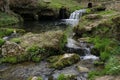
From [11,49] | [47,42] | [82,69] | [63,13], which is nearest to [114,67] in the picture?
[82,69]

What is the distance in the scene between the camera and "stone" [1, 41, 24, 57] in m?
21.6

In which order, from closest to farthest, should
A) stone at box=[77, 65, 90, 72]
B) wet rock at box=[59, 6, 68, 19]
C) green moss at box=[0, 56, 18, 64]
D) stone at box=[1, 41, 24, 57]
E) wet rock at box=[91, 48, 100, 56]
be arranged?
1. stone at box=[77, 65, 90, 72]
2. green moss at box=[0, 56, 18, 64]
3. stone at box=[1, 41, 24, 57]
4. wet rock at box=[91, 48, 100, 56]
5. wet rock at box=[59, 6, 68, 19]

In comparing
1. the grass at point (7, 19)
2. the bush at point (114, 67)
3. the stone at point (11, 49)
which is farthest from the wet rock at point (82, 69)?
the grass at point (7, 19)

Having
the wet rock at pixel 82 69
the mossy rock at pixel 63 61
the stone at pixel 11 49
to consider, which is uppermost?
the stone at pixel 11 49

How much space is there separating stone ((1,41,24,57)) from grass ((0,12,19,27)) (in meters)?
17.0

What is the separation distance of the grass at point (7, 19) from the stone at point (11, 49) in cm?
1695

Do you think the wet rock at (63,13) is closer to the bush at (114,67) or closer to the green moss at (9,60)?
the green moss at (9,60)

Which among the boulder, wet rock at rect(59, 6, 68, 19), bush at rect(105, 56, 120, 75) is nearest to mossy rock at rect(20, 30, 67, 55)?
the boulder

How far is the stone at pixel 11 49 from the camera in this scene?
21.6m

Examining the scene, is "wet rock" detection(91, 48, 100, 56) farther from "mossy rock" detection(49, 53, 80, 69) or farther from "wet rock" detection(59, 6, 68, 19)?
"wet rock" detection(59, 6, 68, 19)

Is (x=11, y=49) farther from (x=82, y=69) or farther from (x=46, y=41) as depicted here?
(x=82, y=69)

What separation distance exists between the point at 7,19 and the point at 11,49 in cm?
2013

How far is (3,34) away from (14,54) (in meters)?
8.83

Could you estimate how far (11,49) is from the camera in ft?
71.6
